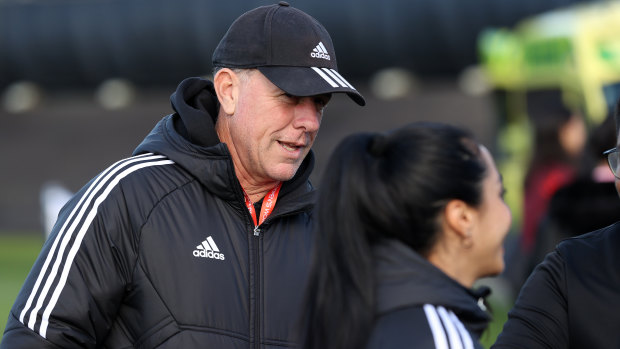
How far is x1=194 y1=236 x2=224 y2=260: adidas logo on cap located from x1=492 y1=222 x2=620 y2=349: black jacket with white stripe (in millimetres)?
760

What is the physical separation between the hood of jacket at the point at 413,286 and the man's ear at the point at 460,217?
0.31 ft

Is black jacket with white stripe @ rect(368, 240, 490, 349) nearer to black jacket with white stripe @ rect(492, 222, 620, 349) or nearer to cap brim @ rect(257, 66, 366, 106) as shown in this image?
black jacket with white stripe @ rect(492, 222, 620, 349)

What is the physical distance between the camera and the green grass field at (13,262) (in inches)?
398

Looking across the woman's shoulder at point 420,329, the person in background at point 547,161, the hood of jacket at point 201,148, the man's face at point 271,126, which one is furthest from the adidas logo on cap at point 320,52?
the person in background at point 547,161

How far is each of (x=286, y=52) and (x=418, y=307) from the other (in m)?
1.04

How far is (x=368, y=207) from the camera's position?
6.28 feet

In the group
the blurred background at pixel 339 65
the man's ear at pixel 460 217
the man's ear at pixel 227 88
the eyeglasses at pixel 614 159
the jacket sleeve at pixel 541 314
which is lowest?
the blurred background at pixel 339 65

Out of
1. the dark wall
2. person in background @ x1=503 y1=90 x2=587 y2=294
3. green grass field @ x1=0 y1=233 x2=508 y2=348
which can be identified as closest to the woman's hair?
person in background @ x1=503 y1=90 x2=587 y2=294

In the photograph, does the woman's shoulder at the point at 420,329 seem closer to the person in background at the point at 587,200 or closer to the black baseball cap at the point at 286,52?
the black baseball cap at the point at 286,52

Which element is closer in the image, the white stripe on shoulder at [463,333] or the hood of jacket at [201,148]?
the white stripe on shoulder at [463,333]

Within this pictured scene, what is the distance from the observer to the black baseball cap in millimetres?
2650

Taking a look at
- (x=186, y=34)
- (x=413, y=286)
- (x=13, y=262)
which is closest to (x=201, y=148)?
(x=413, y=286)

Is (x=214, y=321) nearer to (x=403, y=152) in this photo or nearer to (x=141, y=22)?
(x=403, y=152)

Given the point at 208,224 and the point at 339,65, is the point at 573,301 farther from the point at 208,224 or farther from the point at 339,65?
the point at 339,65
